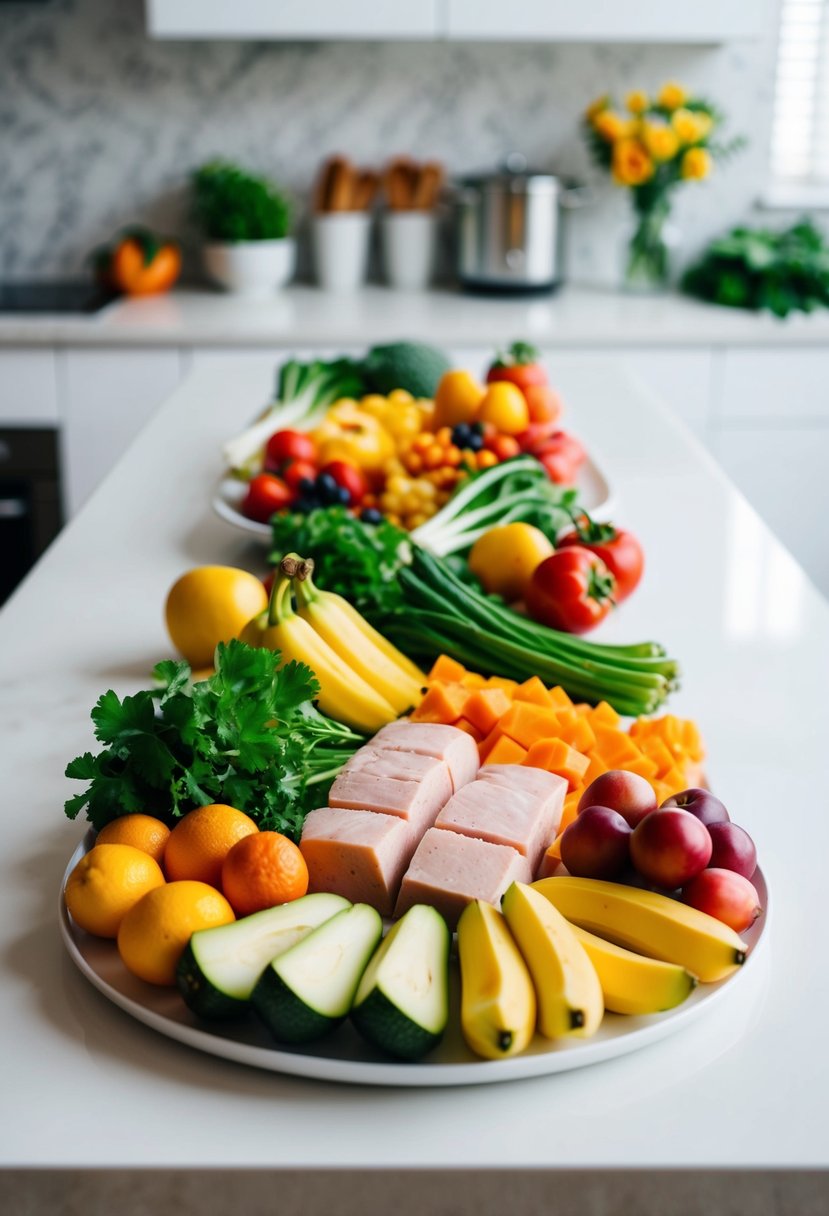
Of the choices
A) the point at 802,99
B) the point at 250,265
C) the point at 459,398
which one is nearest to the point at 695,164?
the point at 802,99

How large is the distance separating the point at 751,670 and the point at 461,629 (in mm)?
356

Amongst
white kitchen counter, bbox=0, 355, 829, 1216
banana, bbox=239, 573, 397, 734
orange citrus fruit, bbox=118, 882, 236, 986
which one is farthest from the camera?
banana, bbox=239, 573, 397, 734

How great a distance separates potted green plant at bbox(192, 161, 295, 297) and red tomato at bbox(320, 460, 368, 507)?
1953mm

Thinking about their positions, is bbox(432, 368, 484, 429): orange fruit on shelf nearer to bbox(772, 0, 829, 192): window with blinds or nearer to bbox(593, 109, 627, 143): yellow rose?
bbox(593, 109, 627, 143): yellow rose

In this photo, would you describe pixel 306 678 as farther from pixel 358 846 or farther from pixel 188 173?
pixel 188 173

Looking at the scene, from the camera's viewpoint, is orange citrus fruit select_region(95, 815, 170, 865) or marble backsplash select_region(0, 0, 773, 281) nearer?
orange citrus fruit select_region(95, 815, 170, 865)

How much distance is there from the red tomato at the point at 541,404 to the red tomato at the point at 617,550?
0.63 metres

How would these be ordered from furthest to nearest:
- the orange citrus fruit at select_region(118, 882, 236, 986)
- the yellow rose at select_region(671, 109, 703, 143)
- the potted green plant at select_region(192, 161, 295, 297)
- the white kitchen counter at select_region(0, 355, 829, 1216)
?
the potted green plant at select_region(192, 161, 295, 297)
the yellow rose at select_region(671, 109, 703, 143)
the orange citrus fruit at select_region(118, 882, 236, 986)
the white kitchen counter at select_region(0, 355, 829, 1216)

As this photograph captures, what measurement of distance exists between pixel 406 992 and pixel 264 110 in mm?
3585

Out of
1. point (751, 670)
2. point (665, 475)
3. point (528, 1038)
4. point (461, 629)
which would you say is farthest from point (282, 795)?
point (665, 475)

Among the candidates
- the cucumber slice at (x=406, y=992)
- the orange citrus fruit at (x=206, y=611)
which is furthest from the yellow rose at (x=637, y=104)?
the cucumber slice at (x=406, y=992)

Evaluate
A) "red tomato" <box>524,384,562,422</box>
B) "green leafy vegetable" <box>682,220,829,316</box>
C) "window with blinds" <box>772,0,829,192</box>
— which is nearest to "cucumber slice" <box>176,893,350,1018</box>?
"red tomato" <box>524,384,562,422</box>

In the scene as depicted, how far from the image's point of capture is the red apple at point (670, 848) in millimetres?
914

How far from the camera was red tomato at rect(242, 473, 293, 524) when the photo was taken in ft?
6.18
